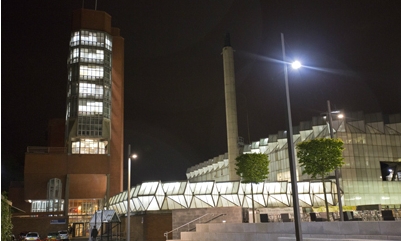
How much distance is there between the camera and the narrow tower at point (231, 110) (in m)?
78.6

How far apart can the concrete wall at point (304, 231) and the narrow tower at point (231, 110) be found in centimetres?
4431

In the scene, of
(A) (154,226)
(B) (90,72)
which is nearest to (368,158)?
(A) (154,226)

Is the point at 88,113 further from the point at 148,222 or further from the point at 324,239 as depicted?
the point at 324,239

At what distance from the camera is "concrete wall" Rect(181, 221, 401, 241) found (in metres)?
21.1

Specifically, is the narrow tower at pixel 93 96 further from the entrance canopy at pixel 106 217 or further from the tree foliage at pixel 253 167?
the tree foliage at pixel 253 167

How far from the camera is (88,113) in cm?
8444

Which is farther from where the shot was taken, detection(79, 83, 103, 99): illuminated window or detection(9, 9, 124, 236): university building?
detection(79, 83, 103, 99): illuminated window

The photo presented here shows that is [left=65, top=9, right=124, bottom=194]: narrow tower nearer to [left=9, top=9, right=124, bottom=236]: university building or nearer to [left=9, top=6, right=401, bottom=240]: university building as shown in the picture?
[left=9, top=9, right=124, bottom=236]: university building

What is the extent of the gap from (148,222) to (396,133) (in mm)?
56474

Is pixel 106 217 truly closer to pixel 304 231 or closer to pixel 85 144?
pixel 304 231

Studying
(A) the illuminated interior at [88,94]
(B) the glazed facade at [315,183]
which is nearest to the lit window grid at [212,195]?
(B) the glazed facade at [315,183]

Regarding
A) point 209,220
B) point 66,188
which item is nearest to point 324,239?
point 209,220

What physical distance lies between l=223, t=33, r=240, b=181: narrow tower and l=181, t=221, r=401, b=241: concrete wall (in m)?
44.3

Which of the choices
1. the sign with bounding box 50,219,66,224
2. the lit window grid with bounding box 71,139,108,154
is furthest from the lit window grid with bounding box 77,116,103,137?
the sign with bounding box 50,219,66,224
